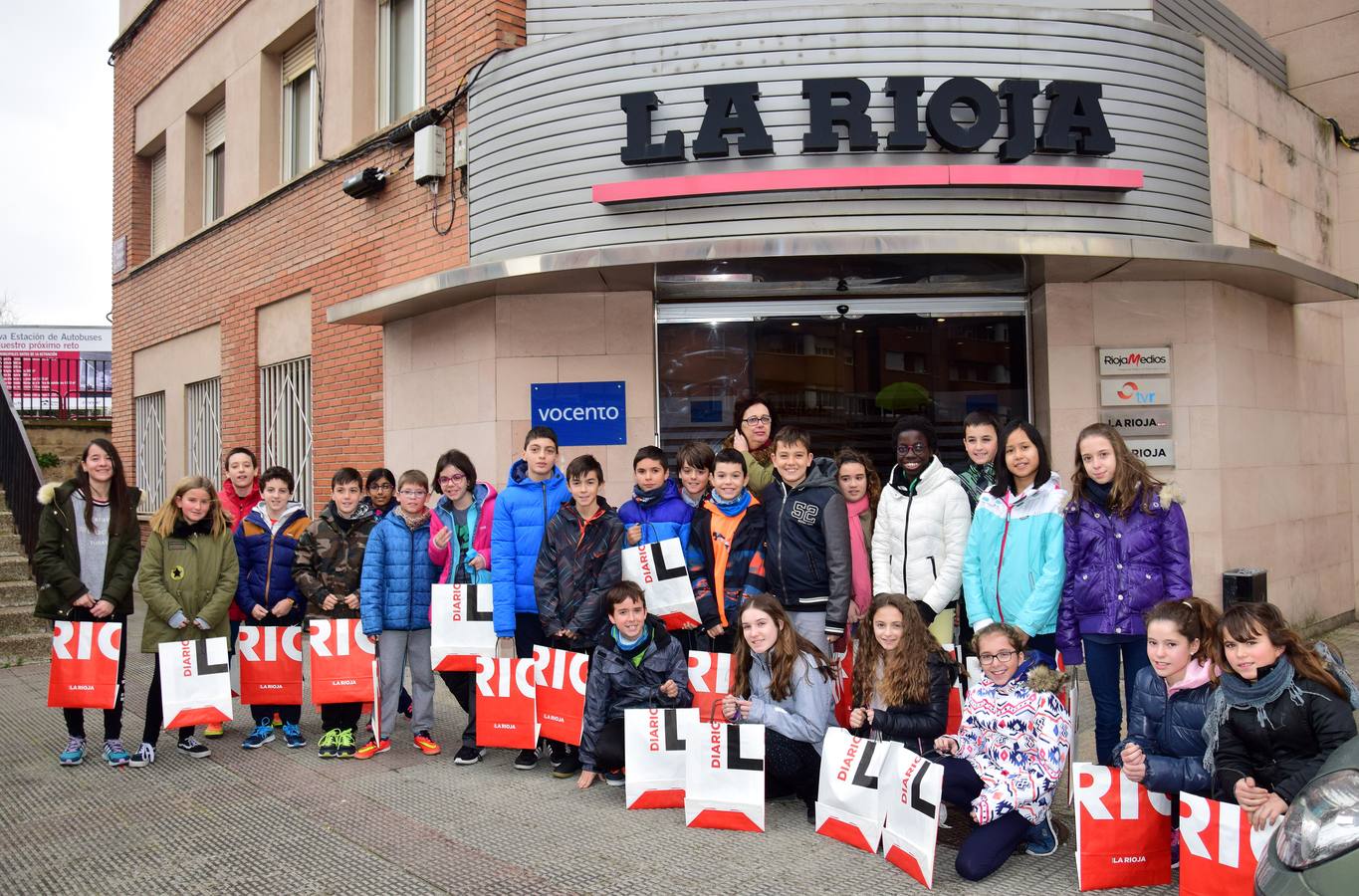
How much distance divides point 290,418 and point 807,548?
8.10 meters

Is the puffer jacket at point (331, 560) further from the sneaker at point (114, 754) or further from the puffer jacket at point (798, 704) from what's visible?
the puffer jacket at point (798, 704)

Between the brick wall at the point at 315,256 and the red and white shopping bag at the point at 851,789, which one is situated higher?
the brick wall at the point at 315,256

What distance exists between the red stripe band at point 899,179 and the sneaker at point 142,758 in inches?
197

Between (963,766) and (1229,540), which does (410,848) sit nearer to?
(963,766)

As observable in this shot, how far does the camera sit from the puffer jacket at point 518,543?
583cm

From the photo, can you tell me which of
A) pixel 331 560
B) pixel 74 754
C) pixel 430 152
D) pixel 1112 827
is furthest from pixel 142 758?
pixel 430 152

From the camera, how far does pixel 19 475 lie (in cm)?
1041

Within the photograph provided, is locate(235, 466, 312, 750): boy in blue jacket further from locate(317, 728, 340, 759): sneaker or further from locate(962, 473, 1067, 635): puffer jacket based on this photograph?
locate(962, 473, 1067, 635): puffer jacket

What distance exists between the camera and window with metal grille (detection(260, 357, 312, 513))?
445 inches

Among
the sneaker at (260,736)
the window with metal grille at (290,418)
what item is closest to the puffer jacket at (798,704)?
the sneaker at (260,736)

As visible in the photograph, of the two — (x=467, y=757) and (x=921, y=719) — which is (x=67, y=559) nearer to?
(x=467, y=757)

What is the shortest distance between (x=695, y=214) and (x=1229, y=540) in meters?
5.06

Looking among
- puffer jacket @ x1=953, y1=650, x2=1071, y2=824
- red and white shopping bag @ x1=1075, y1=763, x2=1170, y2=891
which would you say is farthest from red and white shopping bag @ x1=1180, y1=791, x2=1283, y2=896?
puffer jacket @ x1=953, y1=650, x2=1071, y2=824

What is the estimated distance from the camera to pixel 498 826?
4801mm
